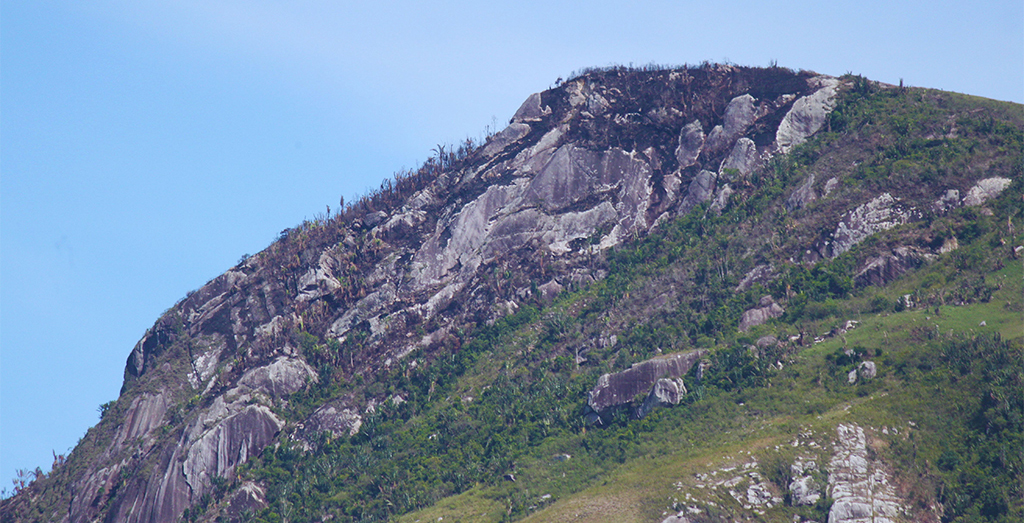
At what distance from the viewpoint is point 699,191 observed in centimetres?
10225

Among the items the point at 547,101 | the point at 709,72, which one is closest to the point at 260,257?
the point at 547,101

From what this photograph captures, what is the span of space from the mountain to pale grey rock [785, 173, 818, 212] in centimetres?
30

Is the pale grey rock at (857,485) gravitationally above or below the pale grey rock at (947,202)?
below

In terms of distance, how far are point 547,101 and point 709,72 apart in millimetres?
22739

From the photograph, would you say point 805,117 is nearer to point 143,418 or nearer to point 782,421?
point 782,421

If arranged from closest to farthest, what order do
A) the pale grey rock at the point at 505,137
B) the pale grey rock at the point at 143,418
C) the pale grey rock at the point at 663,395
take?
the pale grey rock at the point at 663,395
the pale grey rock at the point at 143,418
the pale grey rock at the point at 505,137

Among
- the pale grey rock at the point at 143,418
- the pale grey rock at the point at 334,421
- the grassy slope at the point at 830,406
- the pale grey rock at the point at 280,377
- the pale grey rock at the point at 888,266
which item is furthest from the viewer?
the pale grey rock at the point at 143,418

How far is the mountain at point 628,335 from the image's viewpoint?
198ft

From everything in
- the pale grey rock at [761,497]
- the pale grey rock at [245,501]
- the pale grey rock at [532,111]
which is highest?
the pale grey rock at [532,111]

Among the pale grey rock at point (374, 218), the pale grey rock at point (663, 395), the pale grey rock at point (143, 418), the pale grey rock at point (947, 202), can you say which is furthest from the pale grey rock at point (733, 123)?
the pale grey rock at point (143, 418)

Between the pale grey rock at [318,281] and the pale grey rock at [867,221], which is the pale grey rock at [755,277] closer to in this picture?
the pale grey rock at [867,221]

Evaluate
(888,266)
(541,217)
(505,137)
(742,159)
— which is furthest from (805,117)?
(505,137)

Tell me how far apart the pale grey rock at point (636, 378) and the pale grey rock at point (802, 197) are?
23870 mm

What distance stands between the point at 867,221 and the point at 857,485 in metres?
35.1
